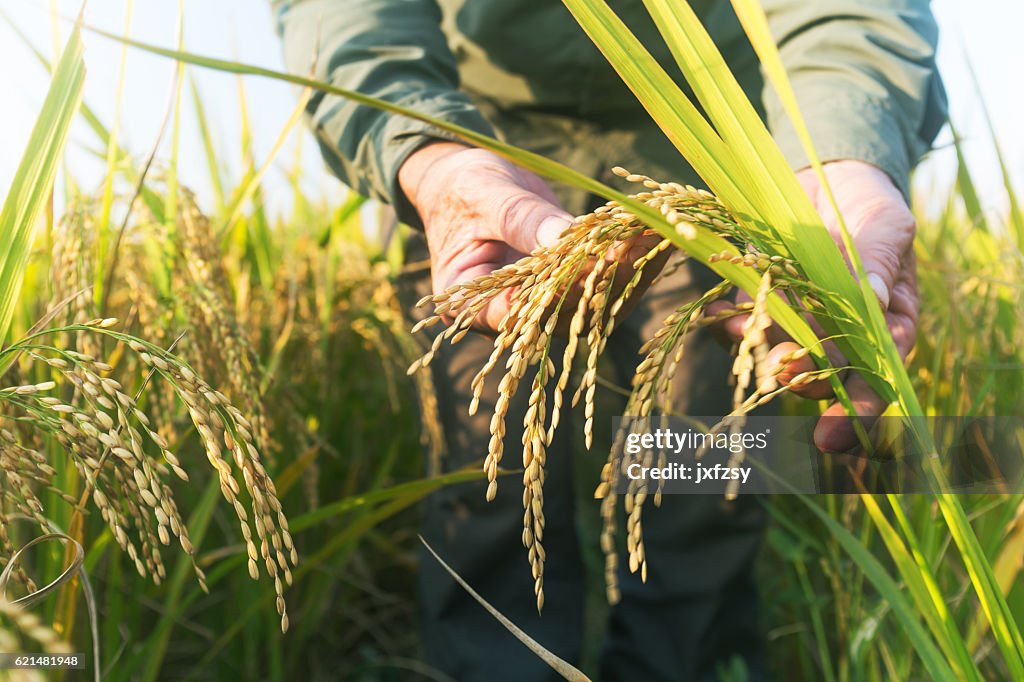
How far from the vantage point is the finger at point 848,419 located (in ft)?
3.14

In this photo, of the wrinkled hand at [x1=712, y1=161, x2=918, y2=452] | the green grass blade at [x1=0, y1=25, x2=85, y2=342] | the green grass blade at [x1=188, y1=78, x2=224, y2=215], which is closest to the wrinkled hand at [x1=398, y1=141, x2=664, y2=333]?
the wrinkled hand at [x1=712, y1=161, x2=918, y2=452]

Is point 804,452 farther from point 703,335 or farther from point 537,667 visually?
point 537,667

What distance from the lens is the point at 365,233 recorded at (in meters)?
3.41

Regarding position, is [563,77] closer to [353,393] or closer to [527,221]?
[527,221]

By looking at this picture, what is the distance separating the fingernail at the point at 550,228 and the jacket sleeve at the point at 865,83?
60 centimetres

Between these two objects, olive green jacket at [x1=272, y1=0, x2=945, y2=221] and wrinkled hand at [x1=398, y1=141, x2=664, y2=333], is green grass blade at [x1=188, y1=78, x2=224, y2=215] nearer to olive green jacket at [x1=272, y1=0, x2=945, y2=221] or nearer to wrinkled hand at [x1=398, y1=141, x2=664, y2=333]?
olive green jacket at [x1=272, y1=0, x2=945, y2=221]

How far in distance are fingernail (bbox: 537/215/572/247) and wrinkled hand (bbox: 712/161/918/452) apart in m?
0.29

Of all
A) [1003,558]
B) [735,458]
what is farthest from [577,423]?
[735,458]

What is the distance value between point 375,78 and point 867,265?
3.02 ft

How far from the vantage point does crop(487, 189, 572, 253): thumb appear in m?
0.91

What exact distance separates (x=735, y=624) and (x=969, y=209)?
3.98 feet

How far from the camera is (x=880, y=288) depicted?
0.97 metres

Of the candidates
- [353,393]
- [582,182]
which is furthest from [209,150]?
[582,182]

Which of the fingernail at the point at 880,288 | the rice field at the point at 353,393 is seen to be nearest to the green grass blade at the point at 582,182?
the rice field at the point at 353,393
